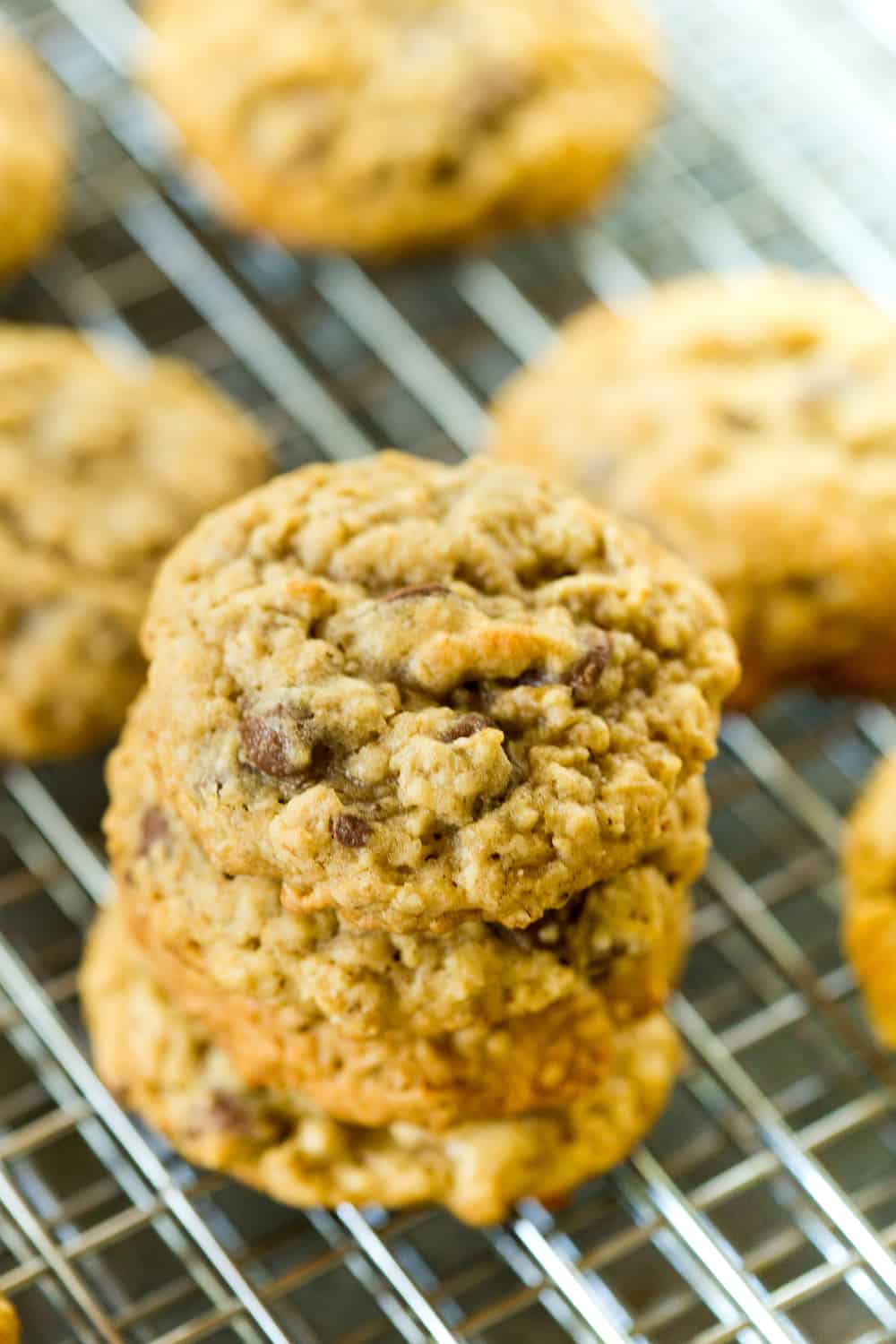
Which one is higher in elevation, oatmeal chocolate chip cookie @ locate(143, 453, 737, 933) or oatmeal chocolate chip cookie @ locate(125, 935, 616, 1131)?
oatmeal chocolate chip cookie @ locate(143, 453, 737, 933)

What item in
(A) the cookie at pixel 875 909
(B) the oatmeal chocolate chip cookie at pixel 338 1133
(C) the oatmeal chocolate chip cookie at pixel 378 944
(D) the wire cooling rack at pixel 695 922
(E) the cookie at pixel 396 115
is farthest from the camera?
(E) the cookie at pixel 396 115

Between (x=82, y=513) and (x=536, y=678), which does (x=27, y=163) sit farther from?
(x=536, y=678)

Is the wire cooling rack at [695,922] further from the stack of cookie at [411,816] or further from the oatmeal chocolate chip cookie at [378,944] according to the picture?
the oatmeal chocolate chip cookie at [378,944]

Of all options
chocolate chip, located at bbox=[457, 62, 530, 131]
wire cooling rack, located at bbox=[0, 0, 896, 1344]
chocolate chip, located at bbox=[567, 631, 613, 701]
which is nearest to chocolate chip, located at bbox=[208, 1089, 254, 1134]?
wire cooling rack, located at bbox=[0, 0, 896, 1344]

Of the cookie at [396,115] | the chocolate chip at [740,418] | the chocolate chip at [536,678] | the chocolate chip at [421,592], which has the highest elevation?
the cookie at [396,115]

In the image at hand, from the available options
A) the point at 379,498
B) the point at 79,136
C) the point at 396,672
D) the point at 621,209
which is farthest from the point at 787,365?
the point at 79,136

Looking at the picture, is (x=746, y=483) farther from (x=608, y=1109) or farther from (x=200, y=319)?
(x=200, y=319)

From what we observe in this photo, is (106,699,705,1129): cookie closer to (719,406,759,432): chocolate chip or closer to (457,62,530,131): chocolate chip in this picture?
(719,406,759,432): chocolate chip

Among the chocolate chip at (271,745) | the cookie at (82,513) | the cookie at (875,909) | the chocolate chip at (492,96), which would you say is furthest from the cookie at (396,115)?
the chocolate chip at (271,745)
